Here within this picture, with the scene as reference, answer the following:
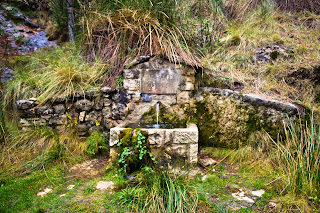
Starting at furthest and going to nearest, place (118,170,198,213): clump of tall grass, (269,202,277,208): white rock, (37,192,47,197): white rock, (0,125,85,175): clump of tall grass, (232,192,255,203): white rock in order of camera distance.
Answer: (0,125,85,175): clump of tall grass, (37,192,47,197): white rock, (232,192,255,203): white rock, (269,202,277,208): white rock, (118,170,198,213): clump of tall grass

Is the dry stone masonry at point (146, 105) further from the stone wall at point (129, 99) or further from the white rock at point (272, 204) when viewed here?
the white rock at point (272, 204)

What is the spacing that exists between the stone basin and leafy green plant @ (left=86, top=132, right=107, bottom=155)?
0.66m

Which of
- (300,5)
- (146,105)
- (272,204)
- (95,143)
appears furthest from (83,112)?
(300,5)

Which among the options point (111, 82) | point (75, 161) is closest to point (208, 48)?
point (111, 82)

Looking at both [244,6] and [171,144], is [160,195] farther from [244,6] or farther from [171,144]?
[244,6]

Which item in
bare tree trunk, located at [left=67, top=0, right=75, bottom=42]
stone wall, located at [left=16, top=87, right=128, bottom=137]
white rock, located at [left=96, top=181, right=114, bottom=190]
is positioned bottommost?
white rock, located at [left=96, top=181, right=114, bottom=190]

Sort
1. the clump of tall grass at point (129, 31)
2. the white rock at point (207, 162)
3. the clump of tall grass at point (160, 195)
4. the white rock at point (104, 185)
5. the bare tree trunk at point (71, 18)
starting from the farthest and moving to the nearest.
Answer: the bare tree trunk at point (71, 18) → the clump of tall grass at point (129, 31) → the white rock at point (207, 162) → the white rock at point (104, 185) → the clump of tall grass at point (160, 195)

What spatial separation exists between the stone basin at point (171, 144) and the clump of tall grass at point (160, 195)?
48cm

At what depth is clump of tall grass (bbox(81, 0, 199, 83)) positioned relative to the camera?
3.45 meters

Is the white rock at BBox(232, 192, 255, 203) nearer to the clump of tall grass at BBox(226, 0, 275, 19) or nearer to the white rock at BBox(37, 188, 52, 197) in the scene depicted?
the white rock at BBox(37, 188, 52, 197)

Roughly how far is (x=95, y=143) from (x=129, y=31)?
220 centimetres

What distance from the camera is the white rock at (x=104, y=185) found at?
2.29m

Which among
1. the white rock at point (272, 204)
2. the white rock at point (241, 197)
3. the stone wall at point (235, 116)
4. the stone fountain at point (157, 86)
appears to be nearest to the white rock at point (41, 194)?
the stone fountain at point (157, 86)

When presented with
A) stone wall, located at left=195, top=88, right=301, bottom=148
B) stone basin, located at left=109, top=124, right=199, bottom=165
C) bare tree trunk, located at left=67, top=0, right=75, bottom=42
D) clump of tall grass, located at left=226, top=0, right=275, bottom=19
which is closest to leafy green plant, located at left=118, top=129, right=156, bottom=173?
stone basin, located at left=109, top=124, right=199, bottom=165
